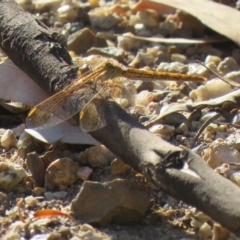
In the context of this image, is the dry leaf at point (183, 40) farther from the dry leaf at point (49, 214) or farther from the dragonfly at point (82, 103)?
the dry leaf at point (49, 214)

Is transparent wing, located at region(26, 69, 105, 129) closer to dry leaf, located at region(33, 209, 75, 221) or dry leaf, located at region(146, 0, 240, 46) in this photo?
dry leaf, located at region(33, 209, 75, 221)

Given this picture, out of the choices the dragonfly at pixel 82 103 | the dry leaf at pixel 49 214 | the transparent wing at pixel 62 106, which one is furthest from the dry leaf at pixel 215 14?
the dry leaf at pixel 49 214

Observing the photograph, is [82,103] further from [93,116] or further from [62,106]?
[93,116]

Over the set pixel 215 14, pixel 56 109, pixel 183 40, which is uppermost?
pixel 56 109

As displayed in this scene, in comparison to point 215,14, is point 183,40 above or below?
below

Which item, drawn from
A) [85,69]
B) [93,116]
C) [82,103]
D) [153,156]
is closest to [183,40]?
[85,69]

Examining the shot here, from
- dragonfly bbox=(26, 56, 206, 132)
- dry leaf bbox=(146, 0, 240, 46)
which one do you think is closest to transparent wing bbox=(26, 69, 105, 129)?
dragonfly bbox=(26, 56, 206, 132)
